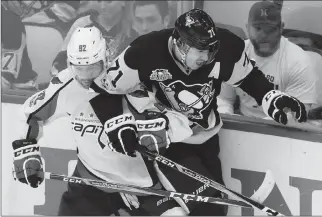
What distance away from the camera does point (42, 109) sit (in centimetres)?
270

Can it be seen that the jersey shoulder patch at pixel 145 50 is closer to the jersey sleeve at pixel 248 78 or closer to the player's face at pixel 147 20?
the jersey sleeve at pixel 248 78

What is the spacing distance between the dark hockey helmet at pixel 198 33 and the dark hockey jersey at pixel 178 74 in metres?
0.08

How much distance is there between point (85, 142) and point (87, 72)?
0.78ft

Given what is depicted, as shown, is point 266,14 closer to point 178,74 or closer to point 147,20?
point 178,74

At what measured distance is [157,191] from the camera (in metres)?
2.61

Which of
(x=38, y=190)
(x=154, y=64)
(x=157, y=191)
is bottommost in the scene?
(x=38, y=190)

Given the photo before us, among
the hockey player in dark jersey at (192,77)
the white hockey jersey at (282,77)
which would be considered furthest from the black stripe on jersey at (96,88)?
the white hockey jersey at (282,77)

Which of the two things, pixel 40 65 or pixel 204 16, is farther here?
pixel 40 65

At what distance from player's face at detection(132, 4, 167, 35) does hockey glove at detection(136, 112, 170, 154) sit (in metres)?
0.91

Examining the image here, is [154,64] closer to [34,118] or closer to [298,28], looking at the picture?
[34,118]

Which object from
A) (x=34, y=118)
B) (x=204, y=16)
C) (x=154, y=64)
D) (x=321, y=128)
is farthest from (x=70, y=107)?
(x=321, y=128)

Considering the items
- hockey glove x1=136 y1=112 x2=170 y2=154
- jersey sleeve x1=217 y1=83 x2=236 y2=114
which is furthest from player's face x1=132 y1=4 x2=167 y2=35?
hockey glove x1=136 y1=112 x2=170 y2=154

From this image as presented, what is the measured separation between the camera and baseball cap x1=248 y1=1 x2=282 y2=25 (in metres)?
2.89

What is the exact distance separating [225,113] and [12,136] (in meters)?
0.78
